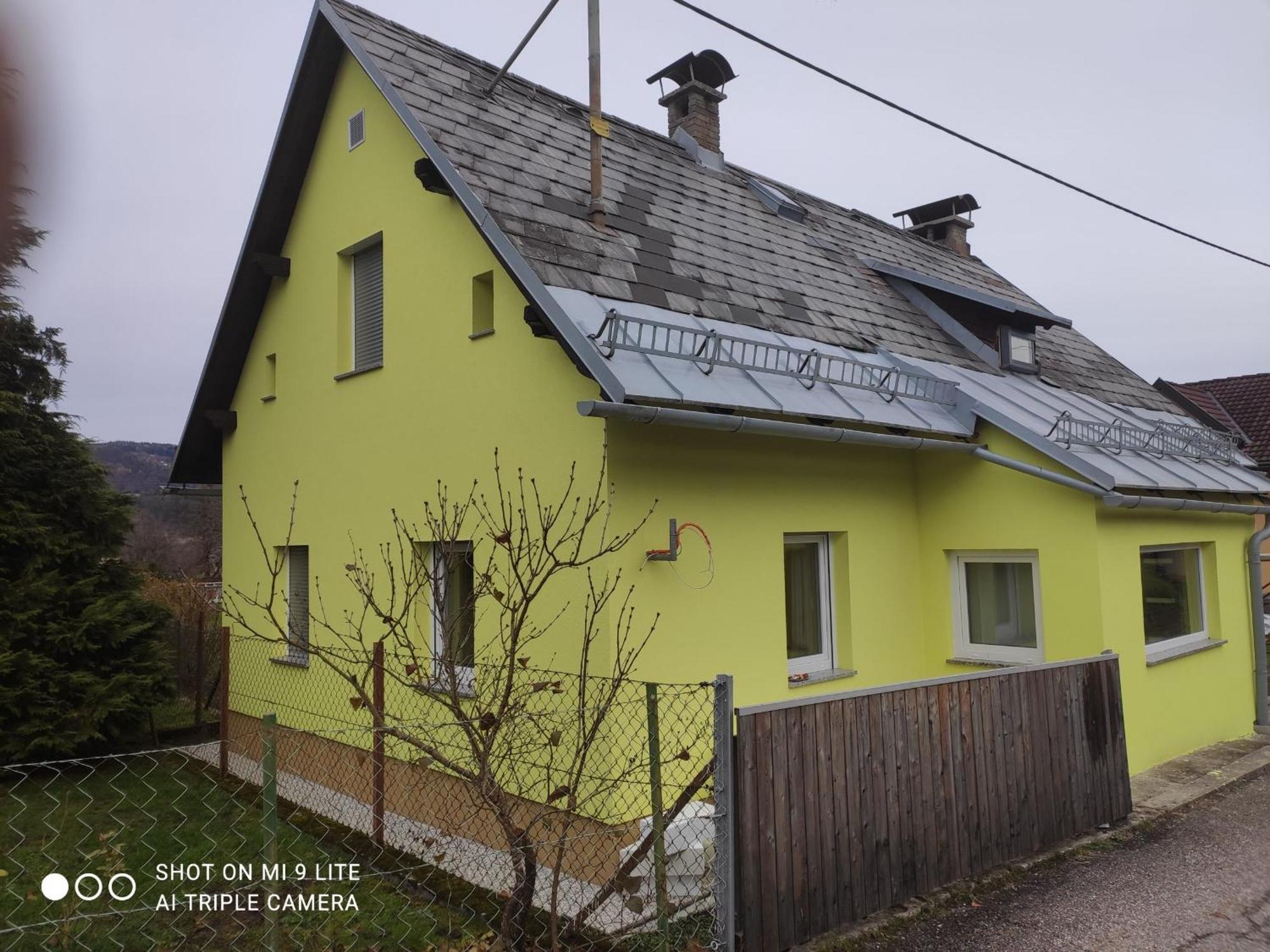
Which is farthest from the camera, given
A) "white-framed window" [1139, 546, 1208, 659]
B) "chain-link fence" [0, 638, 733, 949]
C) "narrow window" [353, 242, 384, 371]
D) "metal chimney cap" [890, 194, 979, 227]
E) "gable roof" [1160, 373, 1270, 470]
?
"gable roof" [1160, 373, 1270, 470]

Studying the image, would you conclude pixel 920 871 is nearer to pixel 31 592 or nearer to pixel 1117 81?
pixel 1117 81

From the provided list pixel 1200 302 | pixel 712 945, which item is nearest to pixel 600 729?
pixel 712 945

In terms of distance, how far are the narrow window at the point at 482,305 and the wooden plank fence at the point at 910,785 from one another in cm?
405

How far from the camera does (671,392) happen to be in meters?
5.91

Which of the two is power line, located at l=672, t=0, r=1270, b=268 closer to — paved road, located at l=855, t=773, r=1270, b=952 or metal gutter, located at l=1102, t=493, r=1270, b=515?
metal gutter, located at l=1102, t=493, r=1270, b=515

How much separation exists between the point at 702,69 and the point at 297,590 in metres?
8.75

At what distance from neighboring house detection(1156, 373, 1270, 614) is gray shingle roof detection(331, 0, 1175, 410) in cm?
1303

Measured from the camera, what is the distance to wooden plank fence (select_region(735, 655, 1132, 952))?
4.48 metres

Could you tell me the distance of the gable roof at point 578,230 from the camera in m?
6.93

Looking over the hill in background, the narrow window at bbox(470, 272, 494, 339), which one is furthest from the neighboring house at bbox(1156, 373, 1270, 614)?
the hill in background

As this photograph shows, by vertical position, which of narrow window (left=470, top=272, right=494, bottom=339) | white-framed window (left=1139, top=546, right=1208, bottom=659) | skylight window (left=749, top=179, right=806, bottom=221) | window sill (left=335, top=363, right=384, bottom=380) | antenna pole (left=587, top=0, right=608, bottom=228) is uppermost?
skylight window (left=749, top=179, right=806, bottom=221)

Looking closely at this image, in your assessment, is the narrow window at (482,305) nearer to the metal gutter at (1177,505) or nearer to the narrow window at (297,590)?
the narrow window at (297,590)

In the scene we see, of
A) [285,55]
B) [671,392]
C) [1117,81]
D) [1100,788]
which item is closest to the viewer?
[285,55]

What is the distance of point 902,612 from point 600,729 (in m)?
3.37
